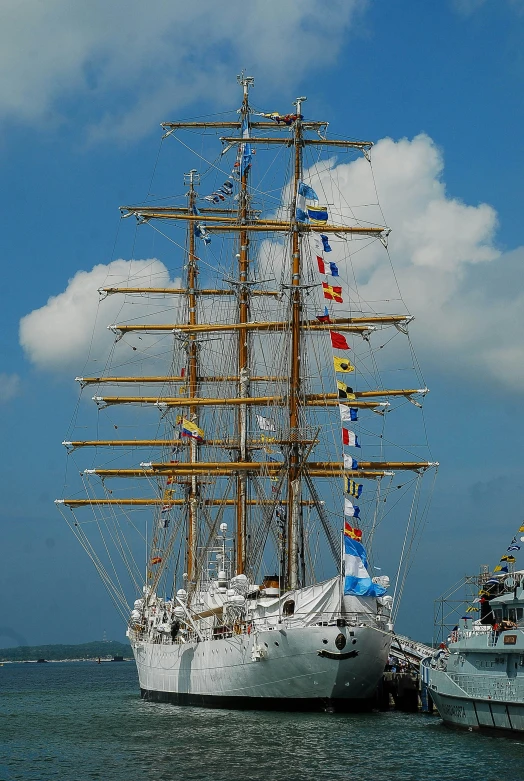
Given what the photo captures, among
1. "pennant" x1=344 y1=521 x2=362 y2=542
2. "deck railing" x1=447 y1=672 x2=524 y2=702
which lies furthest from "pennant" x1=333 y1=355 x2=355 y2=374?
"deck railing" x1=447 y1=672 x2=524 y2=702

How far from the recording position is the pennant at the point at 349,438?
56.3m

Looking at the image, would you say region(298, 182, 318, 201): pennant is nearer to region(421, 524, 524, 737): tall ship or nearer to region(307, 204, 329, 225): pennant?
region(307, 204, 329, 225): pennant

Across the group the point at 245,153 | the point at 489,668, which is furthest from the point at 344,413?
the point at 245,153

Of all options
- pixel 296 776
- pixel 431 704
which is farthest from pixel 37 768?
pixel 431 704

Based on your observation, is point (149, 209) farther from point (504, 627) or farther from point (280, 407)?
point (504, 627)

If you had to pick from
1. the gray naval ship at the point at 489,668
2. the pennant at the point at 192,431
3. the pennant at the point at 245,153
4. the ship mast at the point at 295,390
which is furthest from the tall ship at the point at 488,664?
the pennant at the point at 245,153

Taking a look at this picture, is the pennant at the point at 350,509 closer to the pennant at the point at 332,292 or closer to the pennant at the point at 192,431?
the pennant at the point at 332,292

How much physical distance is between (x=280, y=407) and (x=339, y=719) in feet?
61.5

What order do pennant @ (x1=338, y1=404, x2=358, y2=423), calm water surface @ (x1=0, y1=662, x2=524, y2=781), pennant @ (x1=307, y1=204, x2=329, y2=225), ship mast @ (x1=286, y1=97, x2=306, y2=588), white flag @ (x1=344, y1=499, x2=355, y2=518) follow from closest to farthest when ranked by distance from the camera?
calm water surface @ (x1=0, y1=662, x2=524, y2=781) → white flag @ (x1=344, y1=499, x2=355, y2=518) → pennant @ (x1=338, y1=404, x2=358, y2=423) → ship mast @ (x1=286, y1=97, x2=306, y2=588) → pennant @ (x1=307, y1=204, x2=329, y2=225)

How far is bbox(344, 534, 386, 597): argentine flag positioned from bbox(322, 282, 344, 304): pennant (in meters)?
13.3

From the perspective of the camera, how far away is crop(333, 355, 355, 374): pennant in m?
58.0

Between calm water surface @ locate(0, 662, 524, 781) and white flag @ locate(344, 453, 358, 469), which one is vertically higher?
white flag @ locate(344, 453, 358, 469)

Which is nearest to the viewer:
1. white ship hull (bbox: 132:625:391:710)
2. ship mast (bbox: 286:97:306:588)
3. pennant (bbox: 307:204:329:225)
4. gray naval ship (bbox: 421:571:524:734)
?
gray naval ship (bbox: 421:571:524:734)

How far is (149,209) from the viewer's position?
8269cm
